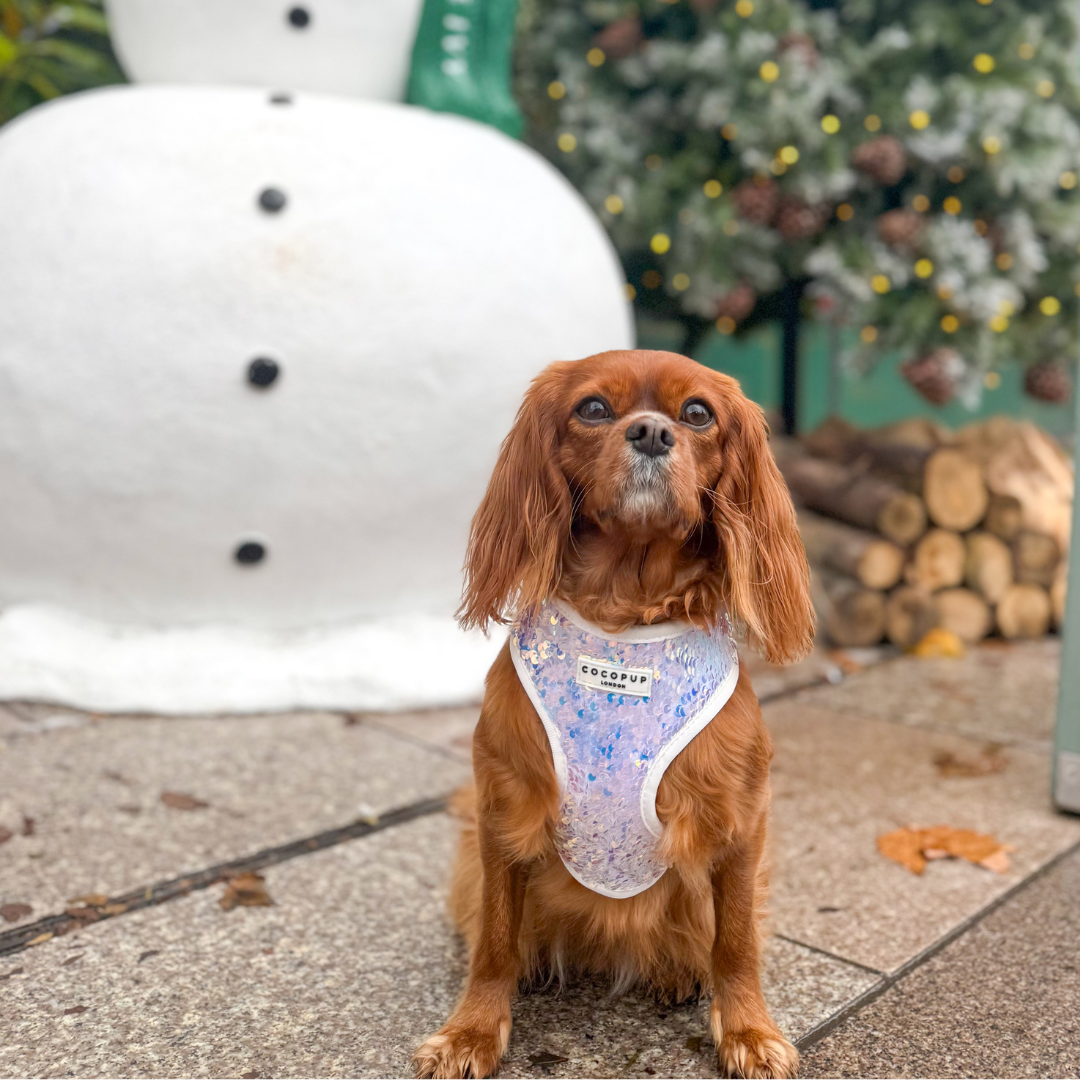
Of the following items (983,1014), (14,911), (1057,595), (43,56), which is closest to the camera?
(983,1014)

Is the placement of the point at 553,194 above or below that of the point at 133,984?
above

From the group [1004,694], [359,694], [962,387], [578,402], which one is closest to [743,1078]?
[578,402]

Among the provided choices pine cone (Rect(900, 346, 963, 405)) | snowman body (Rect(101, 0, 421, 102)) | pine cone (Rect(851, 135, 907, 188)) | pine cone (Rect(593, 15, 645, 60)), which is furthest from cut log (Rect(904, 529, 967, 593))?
snowman body (Rect(101, 0, 421, 102))

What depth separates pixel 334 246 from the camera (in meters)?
3.63

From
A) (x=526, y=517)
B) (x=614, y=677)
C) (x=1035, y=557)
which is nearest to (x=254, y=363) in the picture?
(x=526, y=517)

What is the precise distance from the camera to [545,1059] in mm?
1781

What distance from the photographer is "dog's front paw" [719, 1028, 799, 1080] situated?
5.52 ft

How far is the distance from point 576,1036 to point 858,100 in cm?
429

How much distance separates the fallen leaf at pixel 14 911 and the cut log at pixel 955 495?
13.3 ft

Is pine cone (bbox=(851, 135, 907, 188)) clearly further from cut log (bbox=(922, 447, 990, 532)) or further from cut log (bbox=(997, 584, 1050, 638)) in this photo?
cut log (bbox=(997, 584, 1050, 638))

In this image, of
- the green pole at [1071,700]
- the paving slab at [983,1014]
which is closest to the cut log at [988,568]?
the green pole at [1071,700]

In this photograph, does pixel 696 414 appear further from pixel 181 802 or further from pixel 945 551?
pixel 945 551

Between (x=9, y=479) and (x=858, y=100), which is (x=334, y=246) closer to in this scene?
(x=9, y=479)

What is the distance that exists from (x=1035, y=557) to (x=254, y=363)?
3.57 meters
